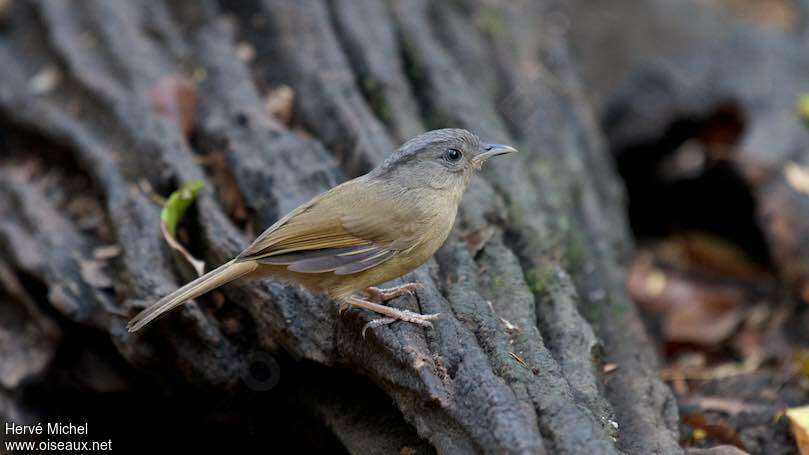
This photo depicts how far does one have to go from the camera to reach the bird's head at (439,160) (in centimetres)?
413

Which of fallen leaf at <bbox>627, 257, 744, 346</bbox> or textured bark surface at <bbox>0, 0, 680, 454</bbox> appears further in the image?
fallen leaf at <bbox>627, 257, 744, 346</bbox>

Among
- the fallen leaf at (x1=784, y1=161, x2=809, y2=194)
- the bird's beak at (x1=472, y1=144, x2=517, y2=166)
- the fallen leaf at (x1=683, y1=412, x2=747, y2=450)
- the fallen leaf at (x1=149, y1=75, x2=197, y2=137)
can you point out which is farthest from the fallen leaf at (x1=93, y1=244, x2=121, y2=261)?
the fallen leaf at (x1=784, y1=161, x2=809, y2=194)

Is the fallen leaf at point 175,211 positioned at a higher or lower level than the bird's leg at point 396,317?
higher

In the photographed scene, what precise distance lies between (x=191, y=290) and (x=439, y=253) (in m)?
1.31

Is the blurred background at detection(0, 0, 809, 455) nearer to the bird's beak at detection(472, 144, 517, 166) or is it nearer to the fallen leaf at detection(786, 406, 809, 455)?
the fallen leaf at detection(786, 406, 809, 455)

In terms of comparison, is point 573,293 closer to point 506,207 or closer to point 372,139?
point 506,207

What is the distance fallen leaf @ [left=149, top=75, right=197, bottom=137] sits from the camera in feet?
18.3

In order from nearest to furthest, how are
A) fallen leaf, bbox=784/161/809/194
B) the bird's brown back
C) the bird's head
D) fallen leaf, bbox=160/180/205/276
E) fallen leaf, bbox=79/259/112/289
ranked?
1. the bird's brown back
2. the bird's head
3. fallen leaf, bbox=160/180/205/276
4. fallen leaf, bbox=79/259/112/289
5. fallen leaf, bbox=784/161/809/194

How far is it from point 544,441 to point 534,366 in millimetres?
467

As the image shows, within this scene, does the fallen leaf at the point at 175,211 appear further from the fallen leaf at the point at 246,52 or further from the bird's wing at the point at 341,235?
the fallen leaf at the point at 246,52

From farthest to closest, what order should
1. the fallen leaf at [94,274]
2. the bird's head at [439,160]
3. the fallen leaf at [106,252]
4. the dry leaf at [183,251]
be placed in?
the fallen leaf at [106,252], the fallen leaf at [94,274], the dry leaf at [183,251], the bird's head at [439,160]

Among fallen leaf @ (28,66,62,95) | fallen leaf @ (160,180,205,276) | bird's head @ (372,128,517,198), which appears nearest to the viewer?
bird's head @ (372,128,517,198)

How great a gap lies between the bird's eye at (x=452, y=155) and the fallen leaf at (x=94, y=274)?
6.41 ft

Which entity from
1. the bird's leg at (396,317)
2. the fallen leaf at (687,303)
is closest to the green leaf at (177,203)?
the bird's leg at (396,317)
